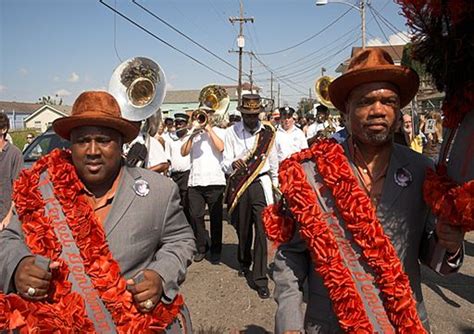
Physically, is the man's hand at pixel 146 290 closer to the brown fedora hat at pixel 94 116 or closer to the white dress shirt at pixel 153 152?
the brown fedora hat at pixel 94 116

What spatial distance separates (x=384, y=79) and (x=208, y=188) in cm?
512

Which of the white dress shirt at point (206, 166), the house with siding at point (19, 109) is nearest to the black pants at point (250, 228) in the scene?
the white dress shirt at point (206, 166)

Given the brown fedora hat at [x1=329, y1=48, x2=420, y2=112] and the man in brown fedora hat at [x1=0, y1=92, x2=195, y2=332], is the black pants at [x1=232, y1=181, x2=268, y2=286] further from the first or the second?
the brown fedora hat at [x1=329, y1=48, x2=420, y2=112]

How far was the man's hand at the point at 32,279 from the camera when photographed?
2.19 m

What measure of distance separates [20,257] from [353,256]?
5.04 ft

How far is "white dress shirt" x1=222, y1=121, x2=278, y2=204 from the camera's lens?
6070 millimetres

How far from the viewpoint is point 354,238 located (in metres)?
2.27

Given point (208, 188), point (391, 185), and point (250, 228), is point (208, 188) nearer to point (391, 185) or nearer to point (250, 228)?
point (250, 228)

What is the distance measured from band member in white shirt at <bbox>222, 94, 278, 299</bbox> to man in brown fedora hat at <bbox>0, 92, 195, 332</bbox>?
3264 millimetres

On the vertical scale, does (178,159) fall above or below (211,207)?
above

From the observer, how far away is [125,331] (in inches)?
91.4

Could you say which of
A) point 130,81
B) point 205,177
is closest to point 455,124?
point 130,81

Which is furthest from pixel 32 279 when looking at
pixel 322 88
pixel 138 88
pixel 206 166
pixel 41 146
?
pixel 41 146

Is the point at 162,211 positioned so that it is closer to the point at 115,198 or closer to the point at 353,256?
the point at 115,198
